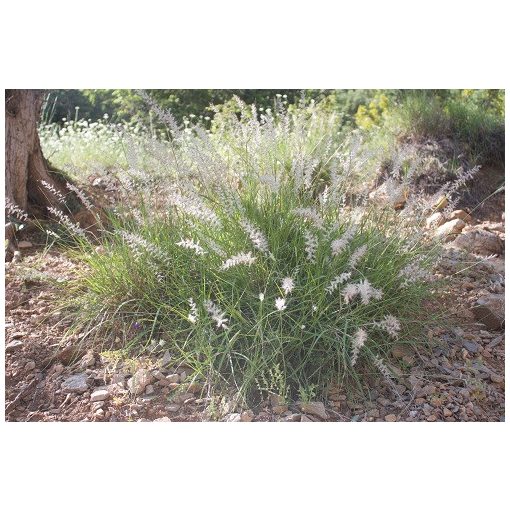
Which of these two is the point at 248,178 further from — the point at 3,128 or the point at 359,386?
the point at 3,128

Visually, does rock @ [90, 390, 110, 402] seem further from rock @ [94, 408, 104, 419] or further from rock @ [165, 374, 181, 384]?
rock @ [165, 374, 181, 384]

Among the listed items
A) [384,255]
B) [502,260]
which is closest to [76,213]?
[384,255]

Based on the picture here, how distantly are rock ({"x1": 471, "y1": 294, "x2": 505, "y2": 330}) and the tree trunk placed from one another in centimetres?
279

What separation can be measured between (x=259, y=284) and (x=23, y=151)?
7.70ft

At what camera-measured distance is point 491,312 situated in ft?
10.4

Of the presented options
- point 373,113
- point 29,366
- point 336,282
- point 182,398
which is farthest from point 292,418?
point 373,113

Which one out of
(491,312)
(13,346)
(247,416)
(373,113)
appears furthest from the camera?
(373,113)

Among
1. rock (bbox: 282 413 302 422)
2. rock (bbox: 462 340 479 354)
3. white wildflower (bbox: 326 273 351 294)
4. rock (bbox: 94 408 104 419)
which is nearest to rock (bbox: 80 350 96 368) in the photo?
rock (bbox: 94 408 104 419)

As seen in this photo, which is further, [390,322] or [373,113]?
[373,113]

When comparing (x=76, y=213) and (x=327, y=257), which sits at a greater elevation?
(x=327, y=257)

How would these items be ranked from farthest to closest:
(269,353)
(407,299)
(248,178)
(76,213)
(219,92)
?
(219,92) < (76,213) < (248,178) < (407,299) < (269,353)

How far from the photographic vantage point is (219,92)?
7.16 m

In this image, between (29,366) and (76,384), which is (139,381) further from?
(29,366)

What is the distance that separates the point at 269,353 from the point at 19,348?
124 centimetres
